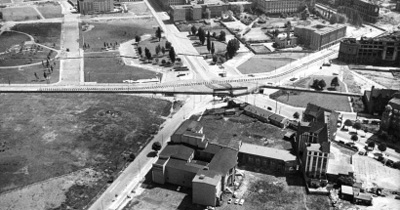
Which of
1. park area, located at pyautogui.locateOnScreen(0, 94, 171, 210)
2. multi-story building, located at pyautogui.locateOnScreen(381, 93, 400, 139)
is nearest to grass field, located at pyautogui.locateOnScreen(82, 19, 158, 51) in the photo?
park area, located at pyautogui.locateOnScreen(0, 94, 171, 210)

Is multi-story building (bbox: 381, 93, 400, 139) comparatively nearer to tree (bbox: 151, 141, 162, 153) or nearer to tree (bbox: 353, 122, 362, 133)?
tree (bbox: 353, 122, 362, 133)

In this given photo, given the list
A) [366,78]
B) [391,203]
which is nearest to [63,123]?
[391,203]

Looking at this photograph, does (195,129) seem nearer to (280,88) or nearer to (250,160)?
(250,160)

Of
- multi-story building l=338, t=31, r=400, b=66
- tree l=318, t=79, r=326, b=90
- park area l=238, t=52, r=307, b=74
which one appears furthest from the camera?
multi-story building l=338, t=31, r=400, b=66

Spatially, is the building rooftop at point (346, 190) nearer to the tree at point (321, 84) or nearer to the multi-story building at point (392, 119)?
the multi-story building at point (392, 119)

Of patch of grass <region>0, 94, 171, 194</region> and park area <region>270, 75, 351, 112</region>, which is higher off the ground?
park area <region>270, 75, 351, 112</region>

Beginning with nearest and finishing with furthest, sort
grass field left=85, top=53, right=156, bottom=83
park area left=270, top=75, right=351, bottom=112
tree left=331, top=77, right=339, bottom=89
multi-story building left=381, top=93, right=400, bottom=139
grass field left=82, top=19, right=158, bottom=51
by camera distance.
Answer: multi-story building left=381, top=93, right=400, bottom=139 → park area left=270, top=75, right=351, bottom=112 → tree left=331, top=77, right=339, bottom=89 → grass field left=85, top=53, right=156, bottom=83 → grass field left=82, top=19, right=158, bottom=51

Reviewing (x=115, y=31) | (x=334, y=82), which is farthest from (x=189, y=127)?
(x=115, y=31)


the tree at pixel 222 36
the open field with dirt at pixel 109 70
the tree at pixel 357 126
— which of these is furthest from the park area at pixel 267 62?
the tree at pixel 357 126
